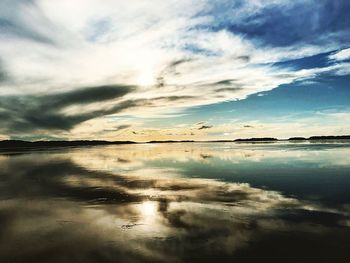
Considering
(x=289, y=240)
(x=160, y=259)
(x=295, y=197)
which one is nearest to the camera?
(x=160, y=259)

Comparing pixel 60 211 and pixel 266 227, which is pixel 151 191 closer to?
pixel 60 211

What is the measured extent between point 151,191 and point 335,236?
11.7 meters

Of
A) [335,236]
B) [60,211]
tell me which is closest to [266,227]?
[335,236]

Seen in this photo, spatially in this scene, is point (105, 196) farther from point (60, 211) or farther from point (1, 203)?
point (1, 203)

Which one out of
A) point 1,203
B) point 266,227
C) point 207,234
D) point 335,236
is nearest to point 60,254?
point 207,234

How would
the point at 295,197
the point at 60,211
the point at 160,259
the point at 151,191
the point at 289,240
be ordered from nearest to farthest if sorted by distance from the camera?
the point at 160,259 < the point at 289,240 < the point at 60,211 < the point at 295,197 < the point at 151,191

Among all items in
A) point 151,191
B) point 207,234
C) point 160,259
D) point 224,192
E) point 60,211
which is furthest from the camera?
point 151,191

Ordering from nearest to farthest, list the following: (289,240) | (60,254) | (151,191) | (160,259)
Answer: (160,259) < (60,254) < (289,240) < (151,191)

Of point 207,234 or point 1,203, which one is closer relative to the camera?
point 207,234

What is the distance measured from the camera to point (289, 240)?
1040 centimetres

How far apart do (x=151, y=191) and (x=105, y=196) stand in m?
2.87

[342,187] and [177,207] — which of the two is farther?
[342,187]

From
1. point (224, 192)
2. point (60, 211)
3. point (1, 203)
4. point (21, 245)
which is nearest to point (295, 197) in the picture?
point (224, 192)

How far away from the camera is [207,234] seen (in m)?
11.1
